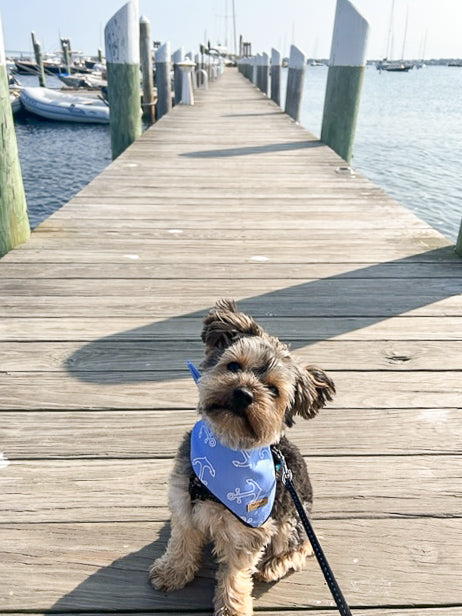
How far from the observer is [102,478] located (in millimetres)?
2287

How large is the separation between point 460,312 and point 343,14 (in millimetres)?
6656

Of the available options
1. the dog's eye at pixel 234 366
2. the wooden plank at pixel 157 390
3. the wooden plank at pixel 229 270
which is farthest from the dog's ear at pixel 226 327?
the wooden plank at pixel 229 270

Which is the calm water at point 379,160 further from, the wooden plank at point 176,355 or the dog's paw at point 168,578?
the dog's paw at point 168,578

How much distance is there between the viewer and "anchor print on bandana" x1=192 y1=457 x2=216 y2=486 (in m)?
1.71

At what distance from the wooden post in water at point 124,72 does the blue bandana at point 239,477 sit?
843 centimetres

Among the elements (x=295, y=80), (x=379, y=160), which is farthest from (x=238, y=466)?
(x=379, y=160)

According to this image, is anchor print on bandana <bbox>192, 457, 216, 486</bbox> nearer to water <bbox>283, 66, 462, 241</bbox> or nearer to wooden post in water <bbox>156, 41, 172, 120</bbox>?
water <bbox>283, 66, 462, 241</bbox>

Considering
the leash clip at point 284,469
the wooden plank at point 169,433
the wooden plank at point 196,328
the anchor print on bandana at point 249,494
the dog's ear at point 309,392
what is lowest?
the wooden plank at point 169,433

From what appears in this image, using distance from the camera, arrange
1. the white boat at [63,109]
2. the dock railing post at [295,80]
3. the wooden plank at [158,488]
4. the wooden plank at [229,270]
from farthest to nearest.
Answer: the white boat at [63,109]
the dock railing post at [295,80]
the wooden plank at [229,270]
the wooden plank at [158,488]

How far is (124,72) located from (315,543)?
894 centimetres

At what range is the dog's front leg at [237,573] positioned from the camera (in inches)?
68.2

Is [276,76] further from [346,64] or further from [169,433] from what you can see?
[169,433]

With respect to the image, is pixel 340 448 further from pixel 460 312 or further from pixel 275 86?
pixel 275 86

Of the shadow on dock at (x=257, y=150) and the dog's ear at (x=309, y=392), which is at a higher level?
the dog's ear at (x=309, y=392)
